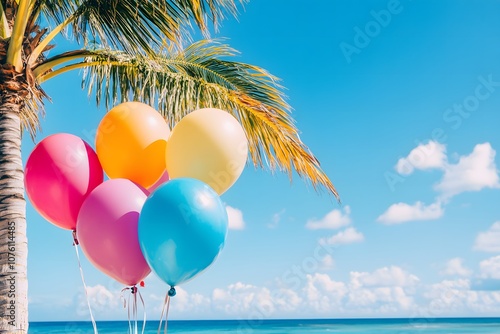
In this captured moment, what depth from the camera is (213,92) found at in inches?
219

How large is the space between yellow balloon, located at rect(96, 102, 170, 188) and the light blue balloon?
0.56 m

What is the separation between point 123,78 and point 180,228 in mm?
2815

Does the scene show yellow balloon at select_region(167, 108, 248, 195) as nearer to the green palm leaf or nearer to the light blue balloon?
the light blue balloon

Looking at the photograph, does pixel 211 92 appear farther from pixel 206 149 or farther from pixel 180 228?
pixel 180 228

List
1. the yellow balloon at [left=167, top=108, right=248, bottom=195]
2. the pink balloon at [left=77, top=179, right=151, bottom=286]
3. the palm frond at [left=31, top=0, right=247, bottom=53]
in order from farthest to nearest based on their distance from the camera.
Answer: the palm frond at [left=31, top=0, right=247, bottom=53] → the yellow balloon at [left=167, top=108, right=248, bottom=195] → the pink balloon at [left=77, top=179, right=151, bottom=286]

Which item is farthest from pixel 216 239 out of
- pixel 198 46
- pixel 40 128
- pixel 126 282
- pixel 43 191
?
pixel 40 128

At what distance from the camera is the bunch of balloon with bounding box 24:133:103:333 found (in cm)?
400

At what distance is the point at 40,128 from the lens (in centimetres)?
658

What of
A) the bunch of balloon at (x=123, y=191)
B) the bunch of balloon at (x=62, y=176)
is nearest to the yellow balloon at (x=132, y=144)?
the bunch of balloon at (x=123, y=191)

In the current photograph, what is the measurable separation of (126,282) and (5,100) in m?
1.67

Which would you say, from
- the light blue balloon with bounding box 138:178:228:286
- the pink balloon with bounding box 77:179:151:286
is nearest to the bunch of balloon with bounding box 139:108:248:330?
the light blue balloon with bounding box 138:178:228:286

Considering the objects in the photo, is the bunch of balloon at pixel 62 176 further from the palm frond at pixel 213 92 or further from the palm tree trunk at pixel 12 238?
the palm frond at pixel 213 92

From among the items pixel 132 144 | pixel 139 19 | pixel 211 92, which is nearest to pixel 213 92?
pixel 211 92

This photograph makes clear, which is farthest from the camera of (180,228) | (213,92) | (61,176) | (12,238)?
(213,92)
